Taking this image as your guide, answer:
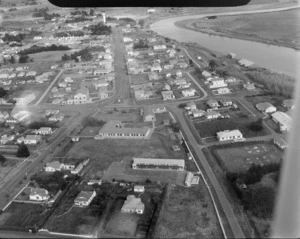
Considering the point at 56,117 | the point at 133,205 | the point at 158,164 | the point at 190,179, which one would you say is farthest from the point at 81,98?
the point at 133,205

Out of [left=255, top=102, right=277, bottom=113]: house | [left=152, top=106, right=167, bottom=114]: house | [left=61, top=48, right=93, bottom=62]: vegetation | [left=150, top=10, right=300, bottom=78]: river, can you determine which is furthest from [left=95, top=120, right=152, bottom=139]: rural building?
[left=61, top=48, right=93, bottom=62]: vegetation

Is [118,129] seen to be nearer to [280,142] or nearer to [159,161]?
[159,161]

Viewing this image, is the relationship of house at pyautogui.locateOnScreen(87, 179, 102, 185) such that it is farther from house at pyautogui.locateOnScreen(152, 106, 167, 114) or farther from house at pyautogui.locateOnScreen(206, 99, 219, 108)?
house at pyautogui.locateOnScreen(206, 99, 219, 108)

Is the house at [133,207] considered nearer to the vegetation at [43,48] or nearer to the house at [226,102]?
the house at [226,102]

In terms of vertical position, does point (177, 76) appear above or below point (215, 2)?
below

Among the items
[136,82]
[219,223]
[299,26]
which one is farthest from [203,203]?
[299,26]

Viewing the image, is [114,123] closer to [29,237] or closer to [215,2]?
[29,237]
